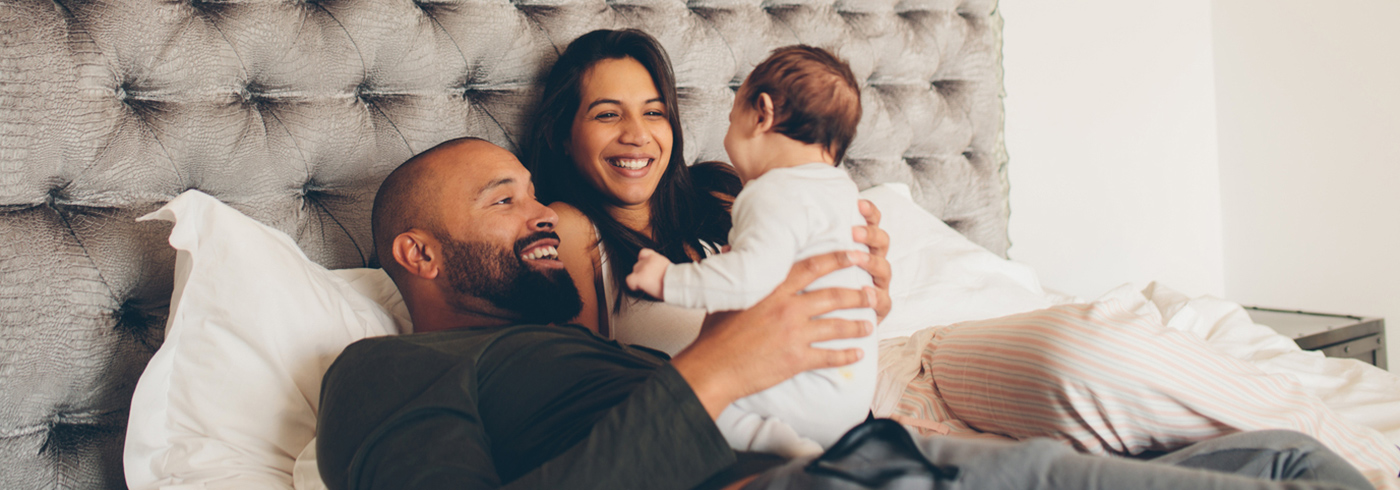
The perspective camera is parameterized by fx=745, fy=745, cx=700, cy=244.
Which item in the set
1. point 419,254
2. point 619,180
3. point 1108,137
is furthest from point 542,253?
point 1108,137

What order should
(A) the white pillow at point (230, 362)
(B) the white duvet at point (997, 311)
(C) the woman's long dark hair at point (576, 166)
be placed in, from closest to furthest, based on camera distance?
1. (A) the white pillow at point (230, 362)
2. (B) the white duvet at point (997, 311)
3. (C) the woman's long dark hair at point (576, 166)

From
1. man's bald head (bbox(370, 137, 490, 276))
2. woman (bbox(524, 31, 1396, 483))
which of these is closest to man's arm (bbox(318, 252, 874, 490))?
woman (bbox(524, 31, 1396, 483))

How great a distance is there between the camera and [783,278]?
888 millimetres

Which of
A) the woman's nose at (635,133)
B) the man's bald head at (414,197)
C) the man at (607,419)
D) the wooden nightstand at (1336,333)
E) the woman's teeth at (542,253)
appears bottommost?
the wooden nightstand at (1336,333)

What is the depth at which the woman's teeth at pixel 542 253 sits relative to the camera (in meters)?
1.23

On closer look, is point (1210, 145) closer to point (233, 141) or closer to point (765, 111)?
point (765, 111)

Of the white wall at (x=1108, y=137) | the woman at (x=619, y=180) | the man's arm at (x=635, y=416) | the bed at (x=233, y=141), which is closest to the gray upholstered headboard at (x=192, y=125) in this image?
the bed at (x=233, y=141)

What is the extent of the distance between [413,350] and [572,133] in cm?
75

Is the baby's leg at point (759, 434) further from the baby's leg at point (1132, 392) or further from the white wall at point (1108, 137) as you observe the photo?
the white wall at point (1108, 137)

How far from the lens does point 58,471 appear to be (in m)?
1.22

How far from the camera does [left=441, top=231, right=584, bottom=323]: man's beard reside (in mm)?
1208

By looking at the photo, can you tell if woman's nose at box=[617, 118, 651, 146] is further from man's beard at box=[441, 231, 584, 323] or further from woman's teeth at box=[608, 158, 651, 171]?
man's beard at box=[441, 231, 584, 323]

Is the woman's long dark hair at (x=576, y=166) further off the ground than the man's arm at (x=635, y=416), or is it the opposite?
the woman's long dark hair at (x=576, y=166)

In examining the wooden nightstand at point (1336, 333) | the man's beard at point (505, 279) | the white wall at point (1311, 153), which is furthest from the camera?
the white wall at point (1311, 153)
